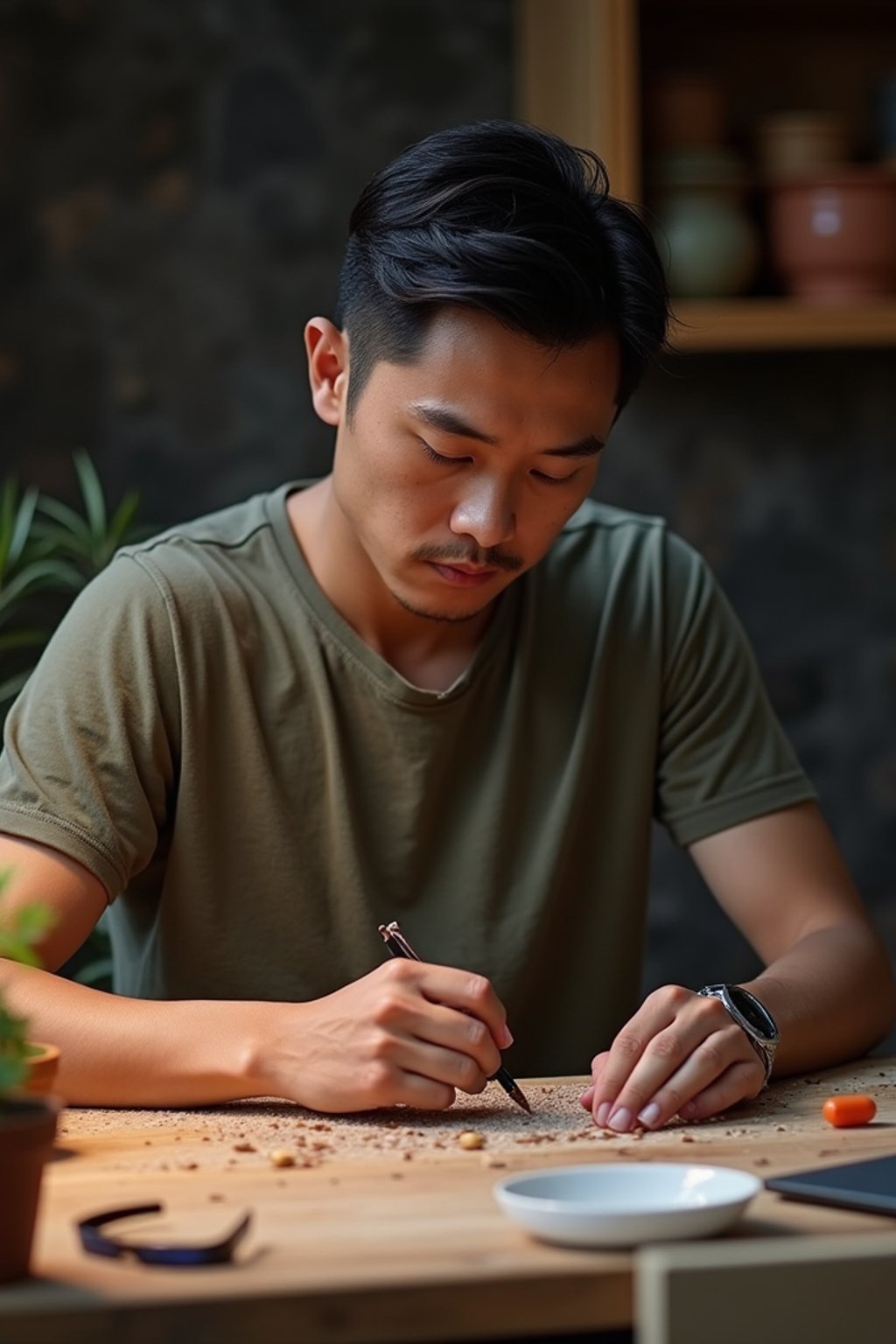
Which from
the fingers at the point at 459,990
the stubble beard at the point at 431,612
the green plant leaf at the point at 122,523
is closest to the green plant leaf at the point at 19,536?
the green plant leaf at the point at 122,523

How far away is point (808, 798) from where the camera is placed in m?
2.09

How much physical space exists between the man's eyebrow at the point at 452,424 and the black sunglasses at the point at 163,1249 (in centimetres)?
88

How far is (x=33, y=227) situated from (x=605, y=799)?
175 cm

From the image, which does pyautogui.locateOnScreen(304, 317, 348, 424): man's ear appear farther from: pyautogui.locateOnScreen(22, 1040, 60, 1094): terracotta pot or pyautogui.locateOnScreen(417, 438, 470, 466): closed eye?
pyautogui.locateOnScreen(22, 1040, 60, 1094): terracotta pot

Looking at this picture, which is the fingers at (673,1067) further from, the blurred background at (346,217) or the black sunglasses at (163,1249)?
the blurred background at (346,217)

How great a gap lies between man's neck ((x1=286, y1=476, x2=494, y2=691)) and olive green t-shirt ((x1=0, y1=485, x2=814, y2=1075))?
27mm

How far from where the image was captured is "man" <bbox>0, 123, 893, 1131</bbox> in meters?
1.55

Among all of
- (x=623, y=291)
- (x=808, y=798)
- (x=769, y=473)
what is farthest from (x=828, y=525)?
(x=623, y=291)

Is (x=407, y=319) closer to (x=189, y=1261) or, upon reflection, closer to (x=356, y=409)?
(x=356, y=409)

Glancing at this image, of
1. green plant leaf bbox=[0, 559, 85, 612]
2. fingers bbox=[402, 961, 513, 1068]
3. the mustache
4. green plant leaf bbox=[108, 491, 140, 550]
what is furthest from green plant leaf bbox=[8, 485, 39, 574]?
fingers bbox=[402, 961, 513, 1068]

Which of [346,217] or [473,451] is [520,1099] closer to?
[473,451]

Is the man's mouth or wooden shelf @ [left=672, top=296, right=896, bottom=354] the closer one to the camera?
the man's mouth

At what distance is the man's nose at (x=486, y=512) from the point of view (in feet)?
5.77

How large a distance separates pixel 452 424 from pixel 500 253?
0.58 feet
